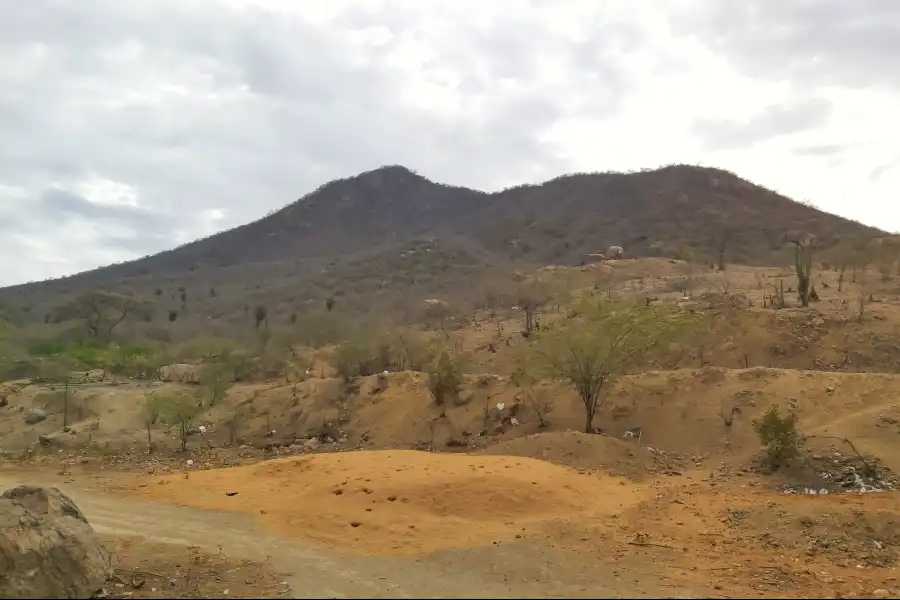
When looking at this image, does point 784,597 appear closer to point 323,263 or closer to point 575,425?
point 575,425

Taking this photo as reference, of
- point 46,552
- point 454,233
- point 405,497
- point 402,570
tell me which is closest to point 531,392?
point 405,497

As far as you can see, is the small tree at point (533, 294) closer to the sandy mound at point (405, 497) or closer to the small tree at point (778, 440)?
the small tree at point (778, 440)

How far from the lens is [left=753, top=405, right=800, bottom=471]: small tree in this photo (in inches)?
496

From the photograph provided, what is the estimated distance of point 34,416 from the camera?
2472 centimetres

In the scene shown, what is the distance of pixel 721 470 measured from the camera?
13.3m

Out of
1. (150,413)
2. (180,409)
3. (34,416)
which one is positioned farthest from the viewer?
(34,416)

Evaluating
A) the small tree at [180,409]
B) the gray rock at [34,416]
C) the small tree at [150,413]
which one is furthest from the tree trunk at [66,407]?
the small tree at [180,409]

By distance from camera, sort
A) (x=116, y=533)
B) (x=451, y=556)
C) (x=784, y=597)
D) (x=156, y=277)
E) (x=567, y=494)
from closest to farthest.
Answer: (x=784, y=597) < (x=451, y=556) < (x=116, y=533) < (x=567, y=494) < (x=156, y=277)

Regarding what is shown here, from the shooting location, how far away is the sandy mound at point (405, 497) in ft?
31.8

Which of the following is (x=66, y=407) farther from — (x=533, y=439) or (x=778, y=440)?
(x=778, y=440)

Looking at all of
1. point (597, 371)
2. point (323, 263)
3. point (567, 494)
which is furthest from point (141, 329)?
point (567, 494)

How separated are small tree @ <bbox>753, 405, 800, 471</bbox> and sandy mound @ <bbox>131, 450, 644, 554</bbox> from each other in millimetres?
2900

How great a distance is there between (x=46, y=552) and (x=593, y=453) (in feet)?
33.1

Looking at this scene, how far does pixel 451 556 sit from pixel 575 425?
933cm
